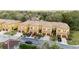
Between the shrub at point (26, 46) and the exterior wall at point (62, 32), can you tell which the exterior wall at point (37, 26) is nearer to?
the exterior wall at point (62, 32)

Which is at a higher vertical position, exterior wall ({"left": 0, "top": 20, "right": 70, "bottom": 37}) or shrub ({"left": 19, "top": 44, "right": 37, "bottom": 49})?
exterior wall ({"left": 0, "top": 20, "right": 70, "bottom": 37})

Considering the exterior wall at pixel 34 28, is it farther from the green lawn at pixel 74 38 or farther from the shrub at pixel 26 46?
the green lawn at pixel 74 38

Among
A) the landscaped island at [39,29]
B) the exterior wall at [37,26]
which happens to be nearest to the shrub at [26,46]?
the landscaped island at [39,29]

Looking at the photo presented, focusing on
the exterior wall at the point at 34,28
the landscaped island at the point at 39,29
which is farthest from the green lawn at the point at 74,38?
the exterior wall at the point at 34,28

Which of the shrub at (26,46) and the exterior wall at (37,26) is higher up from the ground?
the exterior wall at (37,26)

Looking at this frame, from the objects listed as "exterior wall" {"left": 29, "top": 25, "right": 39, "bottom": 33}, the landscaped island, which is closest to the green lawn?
the landscaped island

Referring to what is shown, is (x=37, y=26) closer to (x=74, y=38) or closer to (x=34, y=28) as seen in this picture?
(x=34, y=28)

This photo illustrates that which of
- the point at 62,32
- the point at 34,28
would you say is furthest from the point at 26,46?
the point at 62,32

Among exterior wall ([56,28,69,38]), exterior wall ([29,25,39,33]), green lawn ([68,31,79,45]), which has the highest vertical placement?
exterior wall ([29,25,39,33])

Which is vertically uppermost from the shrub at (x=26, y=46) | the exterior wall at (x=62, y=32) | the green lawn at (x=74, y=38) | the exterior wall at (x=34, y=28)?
the exterior wall at (x=34, y=28)

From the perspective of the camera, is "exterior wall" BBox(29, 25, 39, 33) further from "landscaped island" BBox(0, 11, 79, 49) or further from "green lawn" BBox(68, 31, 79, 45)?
"green lawn" BBox(68, 31, 79, 45)

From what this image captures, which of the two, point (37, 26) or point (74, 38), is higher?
point (37, 26)
